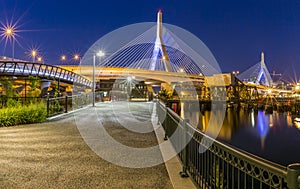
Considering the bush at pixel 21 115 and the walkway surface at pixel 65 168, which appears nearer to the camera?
the walkway surface at pixel 65 168

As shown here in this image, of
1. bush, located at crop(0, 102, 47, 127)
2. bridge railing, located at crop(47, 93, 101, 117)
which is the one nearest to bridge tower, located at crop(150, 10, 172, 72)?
bridge railing, located at crop(47, 93, 101, 117)

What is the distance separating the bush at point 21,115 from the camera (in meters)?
11.9

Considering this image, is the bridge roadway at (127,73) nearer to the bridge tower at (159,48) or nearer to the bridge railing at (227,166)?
the bridge tower at (159,48)

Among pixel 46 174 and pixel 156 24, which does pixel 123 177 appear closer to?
pixel 46 174

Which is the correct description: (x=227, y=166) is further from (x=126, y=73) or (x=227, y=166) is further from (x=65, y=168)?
(x=126, y=73)

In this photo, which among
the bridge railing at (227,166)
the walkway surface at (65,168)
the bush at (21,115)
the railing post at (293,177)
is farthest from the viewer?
the bush at (21,115)

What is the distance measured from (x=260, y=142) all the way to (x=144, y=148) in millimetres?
28077

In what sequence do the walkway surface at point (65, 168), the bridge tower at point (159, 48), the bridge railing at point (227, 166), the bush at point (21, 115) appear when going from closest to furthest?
the bridge railing at point (227, 166)
the walkway surface at point (65, 168)
the bush at point (21, 115)
the bridge tower at point (159, 48)

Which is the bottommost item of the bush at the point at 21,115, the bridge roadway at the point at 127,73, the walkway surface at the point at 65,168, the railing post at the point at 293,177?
the walkway surface at the point at 65,168

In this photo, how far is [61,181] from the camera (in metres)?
4.61

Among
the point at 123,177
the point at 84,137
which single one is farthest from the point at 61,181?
the point at 84,137

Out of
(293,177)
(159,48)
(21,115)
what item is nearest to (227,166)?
(293,177)

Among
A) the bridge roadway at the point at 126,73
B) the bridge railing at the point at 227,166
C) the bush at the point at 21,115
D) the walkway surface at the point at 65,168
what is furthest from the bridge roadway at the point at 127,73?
the bridge railing at the point at 227,166

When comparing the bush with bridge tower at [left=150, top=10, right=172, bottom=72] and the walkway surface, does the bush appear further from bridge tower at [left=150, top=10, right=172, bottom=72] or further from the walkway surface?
bridge tower at [left=150, top=10, right=172, bottom=72]
